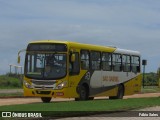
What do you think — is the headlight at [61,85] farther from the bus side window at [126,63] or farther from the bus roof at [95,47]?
the bus side window at [126,63]

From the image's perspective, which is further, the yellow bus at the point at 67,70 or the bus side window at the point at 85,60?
the bus side window at the point at 85,60

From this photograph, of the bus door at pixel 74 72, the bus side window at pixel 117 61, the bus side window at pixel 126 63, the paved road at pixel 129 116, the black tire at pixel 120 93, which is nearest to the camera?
the paved road at pixel 129 116

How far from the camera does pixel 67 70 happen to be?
2902 centimetres

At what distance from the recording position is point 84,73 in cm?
3083

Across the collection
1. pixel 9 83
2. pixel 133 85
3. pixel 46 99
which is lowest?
pixel 9 83

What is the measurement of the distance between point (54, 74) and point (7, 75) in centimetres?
3867

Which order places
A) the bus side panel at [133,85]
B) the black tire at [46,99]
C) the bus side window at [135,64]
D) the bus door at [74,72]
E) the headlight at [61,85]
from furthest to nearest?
the bus side window at [135,64] < the bus side panel at [133,85] < the black tire at [46,99] < the bus door at [74,72] < the headlight at [61,85]

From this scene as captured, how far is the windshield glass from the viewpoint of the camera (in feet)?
94.7

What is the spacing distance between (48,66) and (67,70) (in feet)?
3.44

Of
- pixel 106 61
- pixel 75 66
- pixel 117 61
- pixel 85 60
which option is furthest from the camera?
pixel 117 61

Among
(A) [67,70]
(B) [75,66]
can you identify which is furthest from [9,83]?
(A) [67,70]

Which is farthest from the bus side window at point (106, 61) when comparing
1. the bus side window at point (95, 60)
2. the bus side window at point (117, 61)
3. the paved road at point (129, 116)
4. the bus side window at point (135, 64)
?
the paved road at point (129, 116)

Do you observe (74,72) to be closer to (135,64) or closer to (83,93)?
(83,93)

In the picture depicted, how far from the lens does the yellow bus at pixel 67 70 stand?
94.8ft
